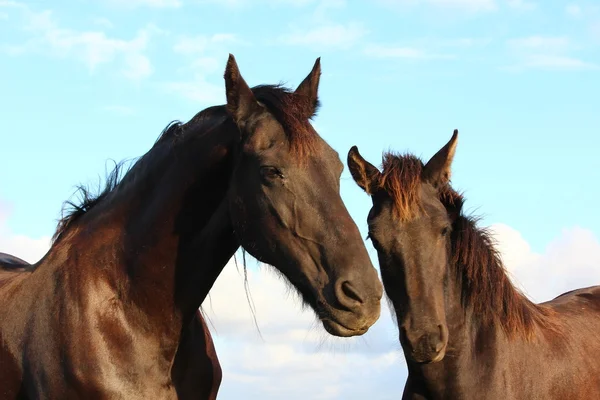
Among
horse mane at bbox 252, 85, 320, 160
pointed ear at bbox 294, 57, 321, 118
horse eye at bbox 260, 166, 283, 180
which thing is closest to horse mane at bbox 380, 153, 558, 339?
pointed ear at bbox 294, 57, 321, 118

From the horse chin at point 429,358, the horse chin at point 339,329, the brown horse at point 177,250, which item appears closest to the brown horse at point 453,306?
the horse chin at point 429,358

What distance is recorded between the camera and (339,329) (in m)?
4.34

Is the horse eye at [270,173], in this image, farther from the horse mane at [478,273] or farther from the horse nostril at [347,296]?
the horse mane at [478,273]

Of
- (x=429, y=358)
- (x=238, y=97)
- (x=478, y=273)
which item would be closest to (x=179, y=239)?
(x=238, y=97)

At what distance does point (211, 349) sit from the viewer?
221 inches

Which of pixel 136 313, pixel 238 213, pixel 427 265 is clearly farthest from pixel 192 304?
pixel 427 265

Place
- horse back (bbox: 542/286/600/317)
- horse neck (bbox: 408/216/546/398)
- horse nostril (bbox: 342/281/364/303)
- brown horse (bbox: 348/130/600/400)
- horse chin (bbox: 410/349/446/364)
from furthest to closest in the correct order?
1. horse back (bbox: 542/286/600/317)
2. horse neck (bbox: 408/216/546/398)
3. brown horse (bbox: 348/130/600/400)
4. horse chin (bbox: 410/349/446/364)
5. horse nostril (bbox: 342/281/364/303)

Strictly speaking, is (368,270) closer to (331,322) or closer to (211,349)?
(331,322)

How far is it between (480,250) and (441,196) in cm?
61

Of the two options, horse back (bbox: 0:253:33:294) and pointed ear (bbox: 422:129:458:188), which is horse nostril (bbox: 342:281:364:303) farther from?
pointed ear (bbox: 422:129:458:188)

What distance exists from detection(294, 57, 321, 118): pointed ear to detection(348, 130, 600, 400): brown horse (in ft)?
6.76

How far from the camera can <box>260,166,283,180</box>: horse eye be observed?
4.69 m

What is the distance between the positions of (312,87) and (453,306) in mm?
2794

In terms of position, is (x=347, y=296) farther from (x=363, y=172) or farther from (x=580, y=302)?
(x=580, y=302)
